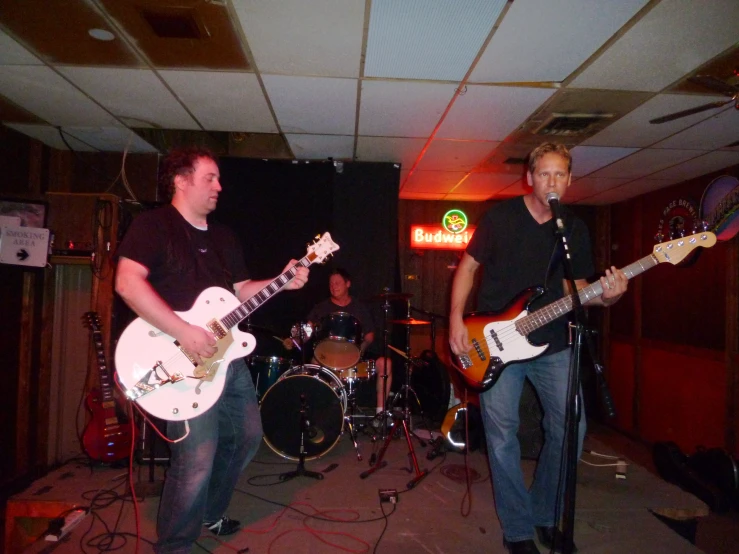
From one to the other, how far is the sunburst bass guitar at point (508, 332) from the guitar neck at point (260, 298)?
3.63 ft

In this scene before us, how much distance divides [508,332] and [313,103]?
2872mm

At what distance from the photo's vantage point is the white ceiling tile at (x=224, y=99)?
12.1 feet

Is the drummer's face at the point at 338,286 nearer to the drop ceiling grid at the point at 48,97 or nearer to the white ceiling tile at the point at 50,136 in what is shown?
the drop ceiling grid at the point at 48,97

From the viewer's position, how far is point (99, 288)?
4434 millimetres

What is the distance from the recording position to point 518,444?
2.54m

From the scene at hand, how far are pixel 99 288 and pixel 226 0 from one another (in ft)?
10.1

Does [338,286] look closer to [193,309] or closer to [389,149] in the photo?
[389,149]

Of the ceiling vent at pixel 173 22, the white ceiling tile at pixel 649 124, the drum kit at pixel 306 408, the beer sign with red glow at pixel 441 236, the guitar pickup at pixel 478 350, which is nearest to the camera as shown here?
the guitar pickup at pixel 478 350

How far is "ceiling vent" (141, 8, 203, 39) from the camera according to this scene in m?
2.84

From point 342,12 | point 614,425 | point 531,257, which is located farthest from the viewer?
point 614,425

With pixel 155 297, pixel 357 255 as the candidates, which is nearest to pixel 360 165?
pixel 357 255

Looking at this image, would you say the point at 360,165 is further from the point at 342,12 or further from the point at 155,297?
the point at 155,297

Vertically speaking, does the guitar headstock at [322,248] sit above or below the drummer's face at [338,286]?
above

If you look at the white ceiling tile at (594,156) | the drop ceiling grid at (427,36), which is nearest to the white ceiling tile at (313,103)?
the drop ceiling grid at (427,36)
